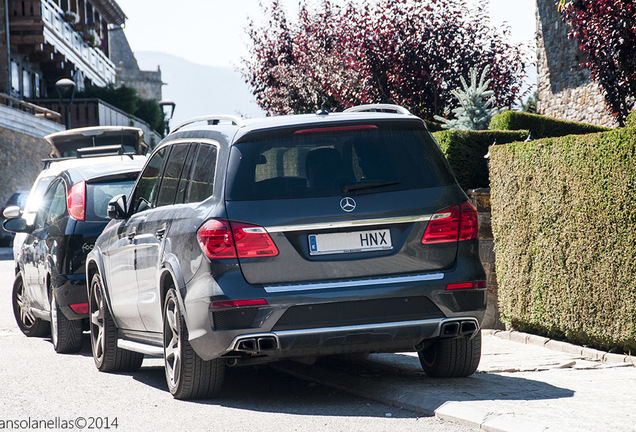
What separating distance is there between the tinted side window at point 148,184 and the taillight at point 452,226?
8.06 feet

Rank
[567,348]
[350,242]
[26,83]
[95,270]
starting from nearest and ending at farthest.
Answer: [350,242] < [567,348] < [95,270] < [26,83]

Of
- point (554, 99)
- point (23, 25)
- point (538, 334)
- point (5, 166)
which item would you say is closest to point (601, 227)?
point (538, 334)

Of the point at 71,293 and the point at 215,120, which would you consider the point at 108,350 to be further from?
the point at 215,120

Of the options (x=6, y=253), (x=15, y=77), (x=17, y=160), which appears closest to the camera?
(x=6, y=253)

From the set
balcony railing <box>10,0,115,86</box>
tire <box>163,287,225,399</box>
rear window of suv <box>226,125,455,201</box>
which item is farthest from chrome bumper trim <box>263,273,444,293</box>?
balcony railing <box>10,0,115,86</box>

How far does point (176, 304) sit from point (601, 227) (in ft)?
11.8

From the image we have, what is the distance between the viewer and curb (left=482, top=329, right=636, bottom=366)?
816 cm

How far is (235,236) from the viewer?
20.8ft

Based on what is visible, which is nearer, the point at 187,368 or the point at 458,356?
the point at 187,368

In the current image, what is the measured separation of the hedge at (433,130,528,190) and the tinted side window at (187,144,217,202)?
4.37 m

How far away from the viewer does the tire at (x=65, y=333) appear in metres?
10.1

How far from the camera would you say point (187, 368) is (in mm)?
6789

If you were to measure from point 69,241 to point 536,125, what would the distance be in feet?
29.6

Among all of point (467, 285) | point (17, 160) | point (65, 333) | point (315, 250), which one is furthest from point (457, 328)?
point (17, 160)
